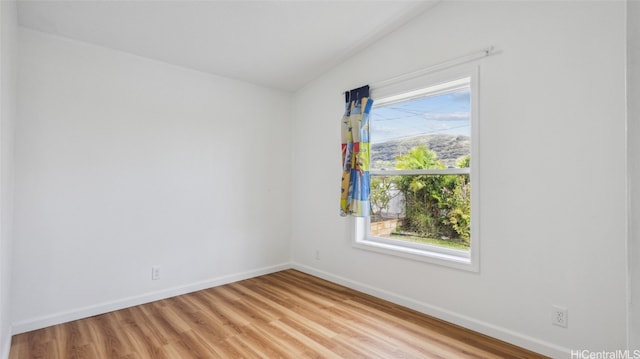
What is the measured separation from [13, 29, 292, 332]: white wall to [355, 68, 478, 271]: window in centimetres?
149

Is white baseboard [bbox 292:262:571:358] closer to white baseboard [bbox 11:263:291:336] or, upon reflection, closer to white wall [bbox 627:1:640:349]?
white baseboard [bbox 11:263:291:336]

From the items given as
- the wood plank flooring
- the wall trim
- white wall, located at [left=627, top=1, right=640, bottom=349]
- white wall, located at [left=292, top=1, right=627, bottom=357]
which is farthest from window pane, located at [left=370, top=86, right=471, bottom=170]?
the wall trim

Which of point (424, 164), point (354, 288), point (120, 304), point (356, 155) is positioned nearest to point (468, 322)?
point (354, 288)

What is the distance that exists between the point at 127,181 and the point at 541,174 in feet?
11.2

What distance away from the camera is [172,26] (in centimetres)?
271

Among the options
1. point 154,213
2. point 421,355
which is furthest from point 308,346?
point 154,213

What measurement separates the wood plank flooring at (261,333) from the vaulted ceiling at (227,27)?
240cm

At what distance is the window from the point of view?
9.00 ft

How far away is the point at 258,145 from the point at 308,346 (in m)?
2.48

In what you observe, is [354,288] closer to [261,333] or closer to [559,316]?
[261,333]

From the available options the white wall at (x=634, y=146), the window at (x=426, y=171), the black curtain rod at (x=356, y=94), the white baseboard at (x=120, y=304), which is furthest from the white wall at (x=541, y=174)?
the white wall at (x=634, y=146)

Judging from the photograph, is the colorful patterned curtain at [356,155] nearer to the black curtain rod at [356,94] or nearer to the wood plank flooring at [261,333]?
the black curtain rod at [356,94]

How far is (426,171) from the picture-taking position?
2.99 meters

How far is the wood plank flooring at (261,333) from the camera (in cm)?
221
